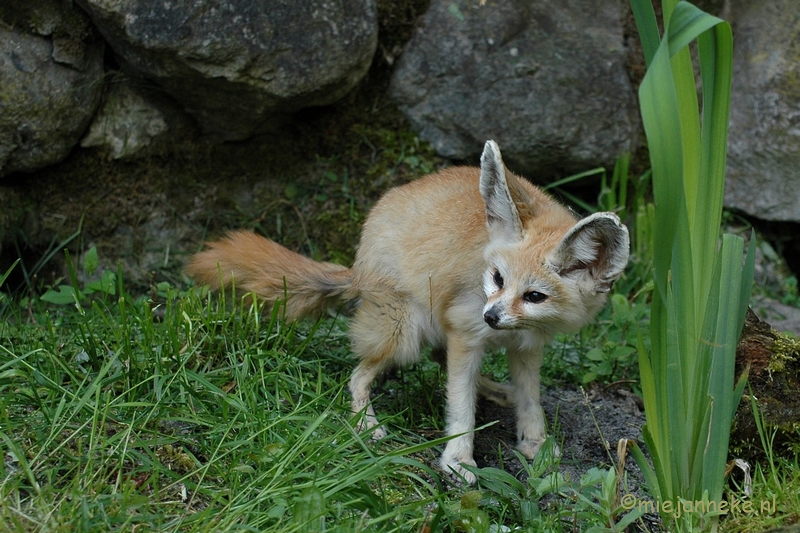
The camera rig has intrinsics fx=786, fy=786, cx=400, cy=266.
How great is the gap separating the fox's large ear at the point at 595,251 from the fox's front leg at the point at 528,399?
0.57m

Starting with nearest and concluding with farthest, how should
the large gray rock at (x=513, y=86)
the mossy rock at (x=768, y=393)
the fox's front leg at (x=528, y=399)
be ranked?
the mossy rock at (x=768, y=393) → the fox's front leg at (x=528, y=399) → the large gray rock at (x=513, y=86)

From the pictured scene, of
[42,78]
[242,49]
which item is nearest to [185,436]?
[242,49]

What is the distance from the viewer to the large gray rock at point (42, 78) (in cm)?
421

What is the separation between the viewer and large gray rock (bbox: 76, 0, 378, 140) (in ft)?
13.8

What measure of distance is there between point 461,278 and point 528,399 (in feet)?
2.13

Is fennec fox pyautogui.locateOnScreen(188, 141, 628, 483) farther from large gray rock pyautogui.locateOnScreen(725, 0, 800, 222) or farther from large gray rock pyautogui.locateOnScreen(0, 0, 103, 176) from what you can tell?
large gray rock pyautogui.locateOnScreen(725, 0, 800, 222)

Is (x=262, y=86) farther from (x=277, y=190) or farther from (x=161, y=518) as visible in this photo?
(x=161, y=518)

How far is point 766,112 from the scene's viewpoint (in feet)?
18.1

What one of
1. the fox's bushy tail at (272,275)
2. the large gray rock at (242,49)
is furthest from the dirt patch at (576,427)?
the large gray rock at (242,49)

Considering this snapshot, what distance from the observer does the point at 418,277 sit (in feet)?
11.8

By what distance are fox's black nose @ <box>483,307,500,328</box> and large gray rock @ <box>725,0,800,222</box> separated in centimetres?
333

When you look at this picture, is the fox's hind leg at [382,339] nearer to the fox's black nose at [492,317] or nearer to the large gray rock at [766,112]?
the fox's black nose at [492,317]

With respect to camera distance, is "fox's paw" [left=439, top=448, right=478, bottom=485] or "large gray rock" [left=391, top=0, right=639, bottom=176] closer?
"fox's paw" [left=439, top=448, right=478, bottom=485]

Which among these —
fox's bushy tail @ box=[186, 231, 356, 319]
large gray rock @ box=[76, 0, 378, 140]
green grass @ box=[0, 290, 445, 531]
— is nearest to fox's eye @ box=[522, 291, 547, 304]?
green grass @ box=[0, 290, 445, 531]
